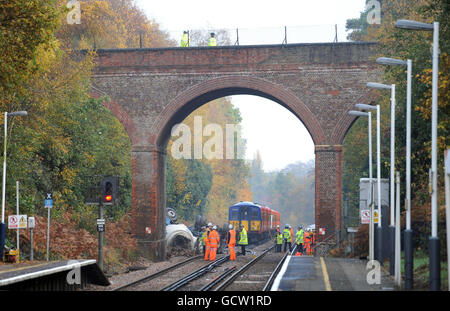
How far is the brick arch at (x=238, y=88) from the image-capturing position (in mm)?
32656

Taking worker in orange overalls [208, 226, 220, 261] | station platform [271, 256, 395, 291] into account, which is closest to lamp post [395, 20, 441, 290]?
station platform [271, 256, 395, 291]

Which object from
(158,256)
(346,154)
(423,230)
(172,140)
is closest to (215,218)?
(172,140)

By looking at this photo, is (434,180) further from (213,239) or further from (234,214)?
(234,214)

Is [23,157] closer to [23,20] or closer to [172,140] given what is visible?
[23,20]

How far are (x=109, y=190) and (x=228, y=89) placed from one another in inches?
467

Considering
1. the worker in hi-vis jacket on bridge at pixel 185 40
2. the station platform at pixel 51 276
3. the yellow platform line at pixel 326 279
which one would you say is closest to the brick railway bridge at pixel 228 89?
the worker in hi-vis jacket on bridge at pixel 185 40

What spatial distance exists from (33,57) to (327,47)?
17.1 m

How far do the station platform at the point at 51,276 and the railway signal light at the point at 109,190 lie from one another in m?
3.90

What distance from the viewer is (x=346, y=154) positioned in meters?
49.1

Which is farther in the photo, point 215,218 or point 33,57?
point 215,218

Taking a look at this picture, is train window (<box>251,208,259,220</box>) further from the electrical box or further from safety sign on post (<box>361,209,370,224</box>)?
safety sign on post (<box>361,209,370,224</box>)

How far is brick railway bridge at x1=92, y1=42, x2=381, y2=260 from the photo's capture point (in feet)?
107

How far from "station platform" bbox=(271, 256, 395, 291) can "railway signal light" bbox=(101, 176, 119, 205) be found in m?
6.15

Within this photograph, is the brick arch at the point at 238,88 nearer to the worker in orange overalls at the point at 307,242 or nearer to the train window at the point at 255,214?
the worker in orange overalls at the point at 307,242
